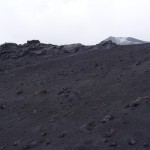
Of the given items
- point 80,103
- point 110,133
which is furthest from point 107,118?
point 80,103

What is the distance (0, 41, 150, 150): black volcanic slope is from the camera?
26.0 ft

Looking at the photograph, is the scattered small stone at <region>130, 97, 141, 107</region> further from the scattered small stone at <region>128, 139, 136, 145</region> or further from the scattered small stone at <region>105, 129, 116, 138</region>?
the scattered small stone at <region>128, 139, 136, 145</region>

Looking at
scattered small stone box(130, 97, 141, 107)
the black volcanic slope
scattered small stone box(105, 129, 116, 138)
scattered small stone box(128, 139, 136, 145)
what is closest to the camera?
scattered small stone box(128, 139, 136, 145)

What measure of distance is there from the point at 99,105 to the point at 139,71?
10.2ft

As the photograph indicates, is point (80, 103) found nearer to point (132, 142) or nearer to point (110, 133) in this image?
point (110, 133)

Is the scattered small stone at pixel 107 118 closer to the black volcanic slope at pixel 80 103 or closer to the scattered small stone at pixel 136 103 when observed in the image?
the black volcanic slope at pixel 80 103

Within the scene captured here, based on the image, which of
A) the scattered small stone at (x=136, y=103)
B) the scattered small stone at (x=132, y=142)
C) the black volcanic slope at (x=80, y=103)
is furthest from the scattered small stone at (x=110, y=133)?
the scattered small stone at (x=136, y=103)

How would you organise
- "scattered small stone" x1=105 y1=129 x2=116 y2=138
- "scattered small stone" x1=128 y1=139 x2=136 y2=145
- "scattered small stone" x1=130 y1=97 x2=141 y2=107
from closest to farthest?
"scattered small stone" x1=128 y1=139 x2=136 y2=145 < "scattered small stone" x1=105 y1=129 x2=116 y2=138 < "scattered small stone" x1=130 y1=97 x2=141 y2=107

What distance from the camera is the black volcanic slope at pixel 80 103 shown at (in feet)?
26.0

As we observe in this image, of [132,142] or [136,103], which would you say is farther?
[136,103]

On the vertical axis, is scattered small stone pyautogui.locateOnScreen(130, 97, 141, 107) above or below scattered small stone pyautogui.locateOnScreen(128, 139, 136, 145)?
above

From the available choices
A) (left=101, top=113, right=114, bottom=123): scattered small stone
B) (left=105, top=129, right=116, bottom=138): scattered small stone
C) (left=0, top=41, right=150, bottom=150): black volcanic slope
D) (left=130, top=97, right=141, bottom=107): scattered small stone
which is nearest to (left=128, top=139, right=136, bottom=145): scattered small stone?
(left=0, top=41, right=150, bottom=150): black volcanic slope

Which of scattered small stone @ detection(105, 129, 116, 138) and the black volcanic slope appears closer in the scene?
scattered small stone @ detection(105, 129, 116, 138)

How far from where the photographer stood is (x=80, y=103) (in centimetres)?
1048
